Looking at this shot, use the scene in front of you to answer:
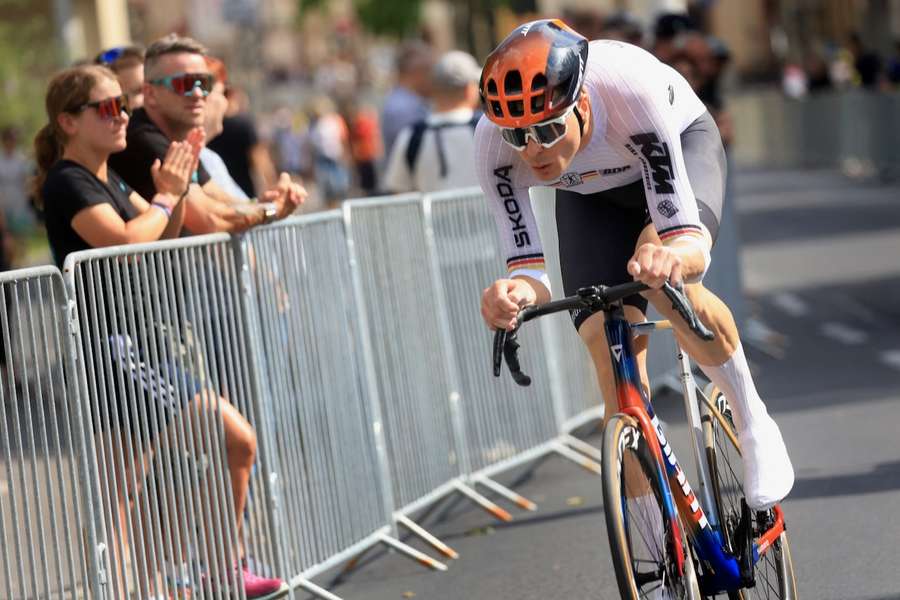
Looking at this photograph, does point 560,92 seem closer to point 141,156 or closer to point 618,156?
point 618,156

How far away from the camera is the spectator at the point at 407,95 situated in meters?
12.1

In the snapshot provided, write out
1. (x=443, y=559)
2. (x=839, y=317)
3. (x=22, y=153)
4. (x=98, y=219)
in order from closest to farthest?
1. (x=98, y=219)
2. (x=443, y=559)
3. (x=839, y=317)
4. (x=22, y=153)

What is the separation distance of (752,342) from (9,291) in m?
8.81

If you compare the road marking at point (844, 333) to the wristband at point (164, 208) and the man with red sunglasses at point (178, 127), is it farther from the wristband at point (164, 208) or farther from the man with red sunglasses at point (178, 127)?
the wristband at point (164, 208)

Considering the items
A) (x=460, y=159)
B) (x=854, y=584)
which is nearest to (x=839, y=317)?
(x=460, y=159)

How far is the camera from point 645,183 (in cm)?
496

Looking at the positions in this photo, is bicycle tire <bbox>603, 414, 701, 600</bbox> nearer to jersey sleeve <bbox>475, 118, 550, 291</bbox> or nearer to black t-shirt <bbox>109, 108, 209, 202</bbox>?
jersey sleeve <bbox>475, 118, 550, 291</bbox>

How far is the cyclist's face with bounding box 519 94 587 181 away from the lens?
4.80 m

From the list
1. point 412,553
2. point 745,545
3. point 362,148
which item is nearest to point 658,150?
point 745,545

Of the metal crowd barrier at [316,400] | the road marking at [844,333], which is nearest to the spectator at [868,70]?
the road marking at [844,333]

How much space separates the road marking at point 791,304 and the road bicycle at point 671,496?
9.84m

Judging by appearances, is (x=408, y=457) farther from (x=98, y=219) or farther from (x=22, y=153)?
(x=22, y=153)

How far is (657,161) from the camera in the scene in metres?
4.94

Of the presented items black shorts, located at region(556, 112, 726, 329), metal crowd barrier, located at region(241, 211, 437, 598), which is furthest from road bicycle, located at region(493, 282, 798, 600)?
metal crowd barrier, located at region(241, 211, 437, 598)
